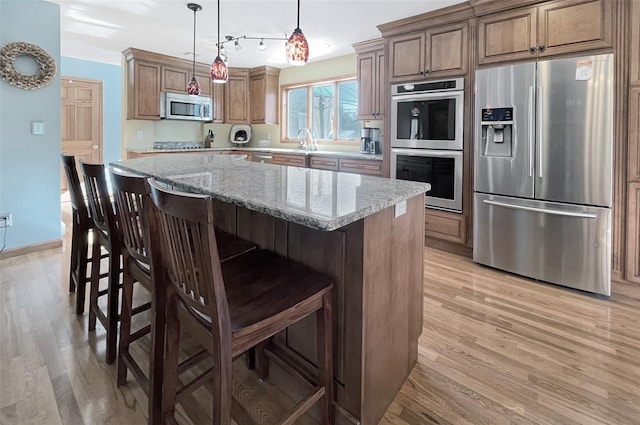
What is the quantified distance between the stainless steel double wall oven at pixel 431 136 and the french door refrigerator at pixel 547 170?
0.23 m

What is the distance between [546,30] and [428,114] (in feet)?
3.60

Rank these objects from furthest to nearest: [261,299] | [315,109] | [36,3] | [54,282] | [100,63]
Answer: [100,63]
[315,109]
[36,3]
[54,282]
[261,299]

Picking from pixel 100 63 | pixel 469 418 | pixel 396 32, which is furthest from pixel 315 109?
pixel 469 418

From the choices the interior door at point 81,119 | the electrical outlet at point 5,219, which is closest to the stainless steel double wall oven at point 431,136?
the electrical outlet at point 5,219

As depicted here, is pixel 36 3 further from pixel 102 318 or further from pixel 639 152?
pixel 639 152

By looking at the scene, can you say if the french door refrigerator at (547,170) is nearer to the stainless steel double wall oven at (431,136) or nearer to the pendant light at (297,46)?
the stainless steel double wall oven at (431,136)

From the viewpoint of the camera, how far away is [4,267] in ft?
10.3

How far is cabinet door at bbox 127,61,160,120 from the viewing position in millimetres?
5209

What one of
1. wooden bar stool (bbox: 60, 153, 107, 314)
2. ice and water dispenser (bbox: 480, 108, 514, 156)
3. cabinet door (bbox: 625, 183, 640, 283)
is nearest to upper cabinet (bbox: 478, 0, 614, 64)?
ice and water dispenser (bbox: 480, 108, 514, 156)

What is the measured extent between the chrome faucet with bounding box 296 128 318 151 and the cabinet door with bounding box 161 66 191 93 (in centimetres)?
192

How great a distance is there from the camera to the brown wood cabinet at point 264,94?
6.13 m

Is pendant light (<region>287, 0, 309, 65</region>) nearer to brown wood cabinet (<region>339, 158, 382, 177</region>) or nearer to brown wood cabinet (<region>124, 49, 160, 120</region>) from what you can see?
brown wood cabinet (<region>339, 158, 382, 177</region>)

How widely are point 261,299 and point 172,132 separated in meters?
5.56

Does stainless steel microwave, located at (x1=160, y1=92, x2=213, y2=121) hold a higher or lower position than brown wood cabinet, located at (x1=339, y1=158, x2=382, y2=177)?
higher
